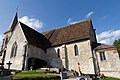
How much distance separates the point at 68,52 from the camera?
25703 mm

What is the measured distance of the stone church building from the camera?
21419 mm

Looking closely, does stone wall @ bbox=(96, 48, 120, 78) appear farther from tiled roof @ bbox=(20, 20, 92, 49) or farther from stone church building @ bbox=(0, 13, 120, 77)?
tiled roof @ bbox=(20, 20, 92, 49)

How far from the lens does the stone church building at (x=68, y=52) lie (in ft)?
70.3

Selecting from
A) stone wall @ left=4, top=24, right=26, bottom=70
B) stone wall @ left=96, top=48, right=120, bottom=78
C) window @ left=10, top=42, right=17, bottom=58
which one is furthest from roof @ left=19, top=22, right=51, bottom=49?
stone wall @ left=96, top=48, right=120, bottom=78

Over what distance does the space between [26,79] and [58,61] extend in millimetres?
14672

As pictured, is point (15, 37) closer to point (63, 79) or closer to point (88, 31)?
point (88, 31)

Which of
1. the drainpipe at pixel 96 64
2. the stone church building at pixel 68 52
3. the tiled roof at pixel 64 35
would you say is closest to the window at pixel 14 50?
the stone church building at pixel 68 52

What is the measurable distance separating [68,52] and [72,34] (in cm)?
421

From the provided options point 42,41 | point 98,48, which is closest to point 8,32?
point 42,41

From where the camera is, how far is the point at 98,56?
2209cm

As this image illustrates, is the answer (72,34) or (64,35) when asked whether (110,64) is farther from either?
(64,35)

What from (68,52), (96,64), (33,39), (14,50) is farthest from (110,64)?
(14,50)

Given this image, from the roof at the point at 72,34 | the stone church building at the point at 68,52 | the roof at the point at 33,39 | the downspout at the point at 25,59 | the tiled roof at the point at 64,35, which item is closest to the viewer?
the stone church building at the point at 68,52

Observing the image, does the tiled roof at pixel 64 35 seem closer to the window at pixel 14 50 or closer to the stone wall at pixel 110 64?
the window at pixel 14 50
